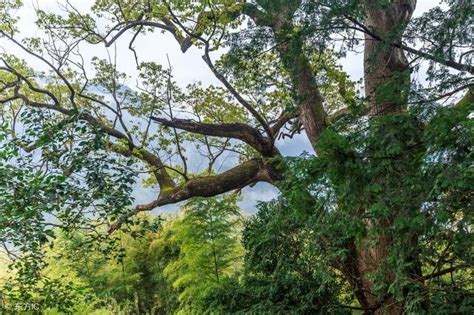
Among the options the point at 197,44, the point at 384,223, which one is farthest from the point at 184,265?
the point at 384,223

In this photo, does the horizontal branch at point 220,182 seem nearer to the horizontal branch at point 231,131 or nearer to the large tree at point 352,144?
the horizontal branch at point 231,131

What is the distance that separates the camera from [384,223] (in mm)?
3188

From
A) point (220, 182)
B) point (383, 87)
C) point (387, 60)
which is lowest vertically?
point (383, 87)

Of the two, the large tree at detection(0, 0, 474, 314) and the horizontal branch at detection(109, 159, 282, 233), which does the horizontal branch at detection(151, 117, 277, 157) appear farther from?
the horizontal branch at detection(109, 159, 282, 233)

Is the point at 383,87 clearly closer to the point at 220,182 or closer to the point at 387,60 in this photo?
the point at 387,60

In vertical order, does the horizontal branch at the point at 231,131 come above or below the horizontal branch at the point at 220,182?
above

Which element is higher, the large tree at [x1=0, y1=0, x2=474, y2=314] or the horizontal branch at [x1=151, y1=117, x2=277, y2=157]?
the horizontal branch at [x1=151, y1=117, x2=277, y2=157]

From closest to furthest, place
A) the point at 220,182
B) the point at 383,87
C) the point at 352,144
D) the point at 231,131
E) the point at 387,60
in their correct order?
the point at 352,144
the point at 383,87
the point at 387,60
the point at 231,131
the point at 220,182

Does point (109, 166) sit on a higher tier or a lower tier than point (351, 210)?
higher

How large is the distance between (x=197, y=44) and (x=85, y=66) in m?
1.56

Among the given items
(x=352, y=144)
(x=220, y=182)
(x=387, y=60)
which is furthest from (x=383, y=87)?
(x=220, y=182)

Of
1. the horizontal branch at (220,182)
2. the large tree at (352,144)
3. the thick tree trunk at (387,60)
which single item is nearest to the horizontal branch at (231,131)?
the large tree at (352,144)

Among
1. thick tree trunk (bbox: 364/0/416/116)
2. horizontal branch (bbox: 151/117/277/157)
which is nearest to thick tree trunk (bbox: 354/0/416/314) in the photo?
thick tree trunk (bbox: 364/0/416/116)

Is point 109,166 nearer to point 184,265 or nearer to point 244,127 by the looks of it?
point 244,127
